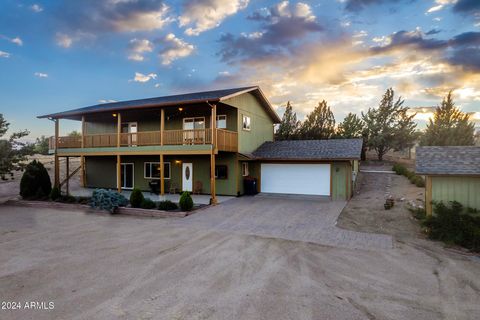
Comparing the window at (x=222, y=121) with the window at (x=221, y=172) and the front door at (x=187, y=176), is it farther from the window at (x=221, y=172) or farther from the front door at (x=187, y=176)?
the front door at (x=187, y=176)

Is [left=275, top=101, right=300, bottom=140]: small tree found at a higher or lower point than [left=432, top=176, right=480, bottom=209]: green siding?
higher

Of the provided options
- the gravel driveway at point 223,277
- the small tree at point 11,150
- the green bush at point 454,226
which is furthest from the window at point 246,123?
the small tree at point 11,150

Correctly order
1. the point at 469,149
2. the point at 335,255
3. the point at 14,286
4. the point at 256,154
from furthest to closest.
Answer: the point at 256,154
the point at 469,149
the point at 335,255
the point at 14,286

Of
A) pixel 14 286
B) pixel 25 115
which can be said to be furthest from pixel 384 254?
pixel 25 115

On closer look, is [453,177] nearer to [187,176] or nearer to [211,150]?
[211,150]

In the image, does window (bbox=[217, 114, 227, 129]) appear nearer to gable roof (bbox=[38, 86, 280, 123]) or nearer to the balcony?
the balcony

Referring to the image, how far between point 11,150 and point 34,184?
99.3 inches

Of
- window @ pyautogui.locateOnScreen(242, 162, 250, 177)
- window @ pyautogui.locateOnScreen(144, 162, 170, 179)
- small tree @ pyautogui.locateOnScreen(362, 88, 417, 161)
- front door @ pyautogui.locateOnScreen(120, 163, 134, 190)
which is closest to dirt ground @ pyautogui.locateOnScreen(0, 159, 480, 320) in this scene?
window @ pyautogui.locateOnScreen(242, 162, 250, 177)

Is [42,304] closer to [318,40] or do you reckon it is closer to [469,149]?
[469,149]

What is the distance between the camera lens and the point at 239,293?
16.0ft

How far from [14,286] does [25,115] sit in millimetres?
22556

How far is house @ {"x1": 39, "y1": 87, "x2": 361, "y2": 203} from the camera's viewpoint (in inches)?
605

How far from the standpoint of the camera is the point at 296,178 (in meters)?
16.7

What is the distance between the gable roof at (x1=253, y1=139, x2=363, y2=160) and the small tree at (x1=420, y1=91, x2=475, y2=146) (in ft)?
48.6
